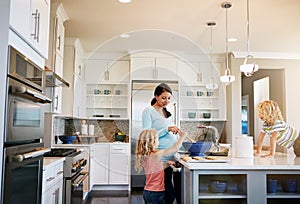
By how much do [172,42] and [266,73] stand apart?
2606 mm

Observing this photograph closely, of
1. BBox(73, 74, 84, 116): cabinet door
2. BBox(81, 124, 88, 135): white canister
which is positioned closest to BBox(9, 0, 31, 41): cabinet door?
BBox(73, 74, 84, 116): cabinet door

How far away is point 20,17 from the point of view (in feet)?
4.69

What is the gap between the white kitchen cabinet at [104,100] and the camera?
502 centimetres

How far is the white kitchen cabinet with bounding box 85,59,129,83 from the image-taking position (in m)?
4.92

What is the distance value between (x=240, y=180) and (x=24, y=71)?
5.10ft

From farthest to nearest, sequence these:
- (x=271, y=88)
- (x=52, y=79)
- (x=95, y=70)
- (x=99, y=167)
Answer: (x=271, y=88), (x=95, y=70), (x=99, y=167), (x=52, y=79)

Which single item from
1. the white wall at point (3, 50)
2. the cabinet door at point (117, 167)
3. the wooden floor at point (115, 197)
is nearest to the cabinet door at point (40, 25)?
the white wall at point (3, 50)

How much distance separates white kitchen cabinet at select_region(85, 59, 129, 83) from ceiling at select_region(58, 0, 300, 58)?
12.2 inches

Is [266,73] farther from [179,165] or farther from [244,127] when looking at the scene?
[179,165]

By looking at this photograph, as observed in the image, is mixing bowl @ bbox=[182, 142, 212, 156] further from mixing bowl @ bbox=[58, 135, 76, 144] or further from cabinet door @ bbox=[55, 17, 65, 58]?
mixing bowl @ bbox=[58, 135, 76, 144]

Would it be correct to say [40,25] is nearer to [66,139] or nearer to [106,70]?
[66,139]

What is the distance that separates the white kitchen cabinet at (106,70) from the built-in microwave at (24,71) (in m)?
3.05

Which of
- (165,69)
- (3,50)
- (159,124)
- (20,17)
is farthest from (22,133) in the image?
(165,69)

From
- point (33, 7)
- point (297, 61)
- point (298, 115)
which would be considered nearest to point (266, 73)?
point (297, 61)
